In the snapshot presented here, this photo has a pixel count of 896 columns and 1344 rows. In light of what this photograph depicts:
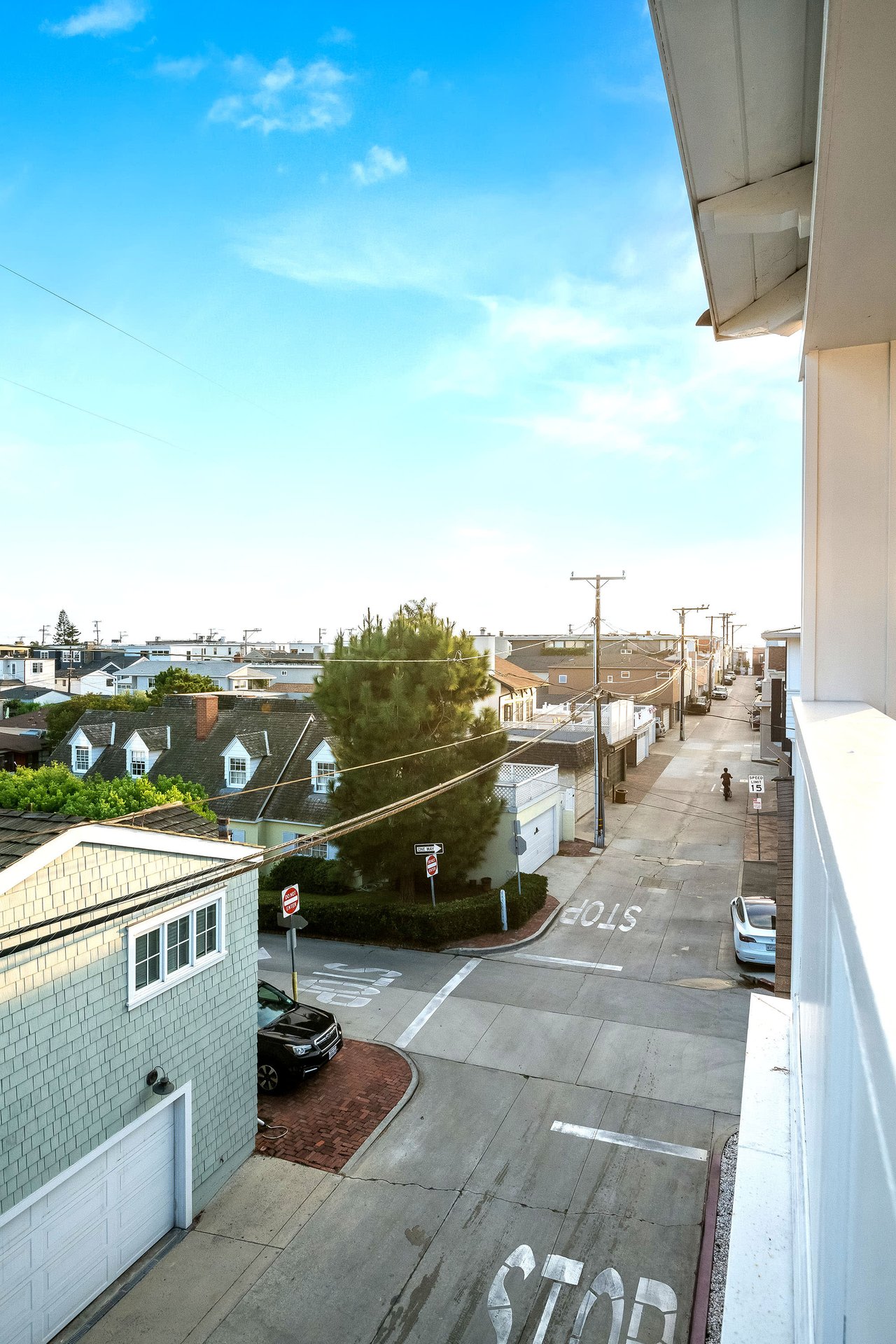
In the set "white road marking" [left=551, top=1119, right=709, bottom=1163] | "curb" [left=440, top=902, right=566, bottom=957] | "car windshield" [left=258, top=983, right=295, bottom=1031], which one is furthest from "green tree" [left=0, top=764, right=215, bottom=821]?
"white road marking" [left=551, top=1119, right=709, bottom=1163]

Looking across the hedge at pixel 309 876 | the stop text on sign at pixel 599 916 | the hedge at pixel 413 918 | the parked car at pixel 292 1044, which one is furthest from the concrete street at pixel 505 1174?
the hedge at pixel 309 876

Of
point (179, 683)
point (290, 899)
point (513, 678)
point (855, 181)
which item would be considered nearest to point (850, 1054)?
point (855, 181)

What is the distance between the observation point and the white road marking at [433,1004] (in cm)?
1358

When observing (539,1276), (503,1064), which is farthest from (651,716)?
(539,1276)

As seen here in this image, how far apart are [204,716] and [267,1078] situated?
17.9 meters

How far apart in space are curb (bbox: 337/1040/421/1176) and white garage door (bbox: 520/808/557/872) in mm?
8374

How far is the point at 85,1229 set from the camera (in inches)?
313

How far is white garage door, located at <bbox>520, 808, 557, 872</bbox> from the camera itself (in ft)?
72.2

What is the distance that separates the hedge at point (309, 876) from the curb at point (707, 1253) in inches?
475

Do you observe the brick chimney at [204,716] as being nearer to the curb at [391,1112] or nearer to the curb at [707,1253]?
the curb at [391,1112]

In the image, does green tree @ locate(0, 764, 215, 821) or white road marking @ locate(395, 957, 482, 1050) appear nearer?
white road marking @ locate(395, 957, 482, 1050)

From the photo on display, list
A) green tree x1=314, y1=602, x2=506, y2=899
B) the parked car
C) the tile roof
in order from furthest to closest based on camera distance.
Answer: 1. the tile roof
2. green tree x1=314, y1=602, x2=506, y2=899
3. the parked car

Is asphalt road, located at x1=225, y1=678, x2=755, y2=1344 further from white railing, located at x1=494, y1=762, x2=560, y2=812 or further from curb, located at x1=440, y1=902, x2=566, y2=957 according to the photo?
white railing, located at x1=494, y1=762, x2=560, y2=812

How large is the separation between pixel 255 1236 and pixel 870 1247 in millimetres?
10621
